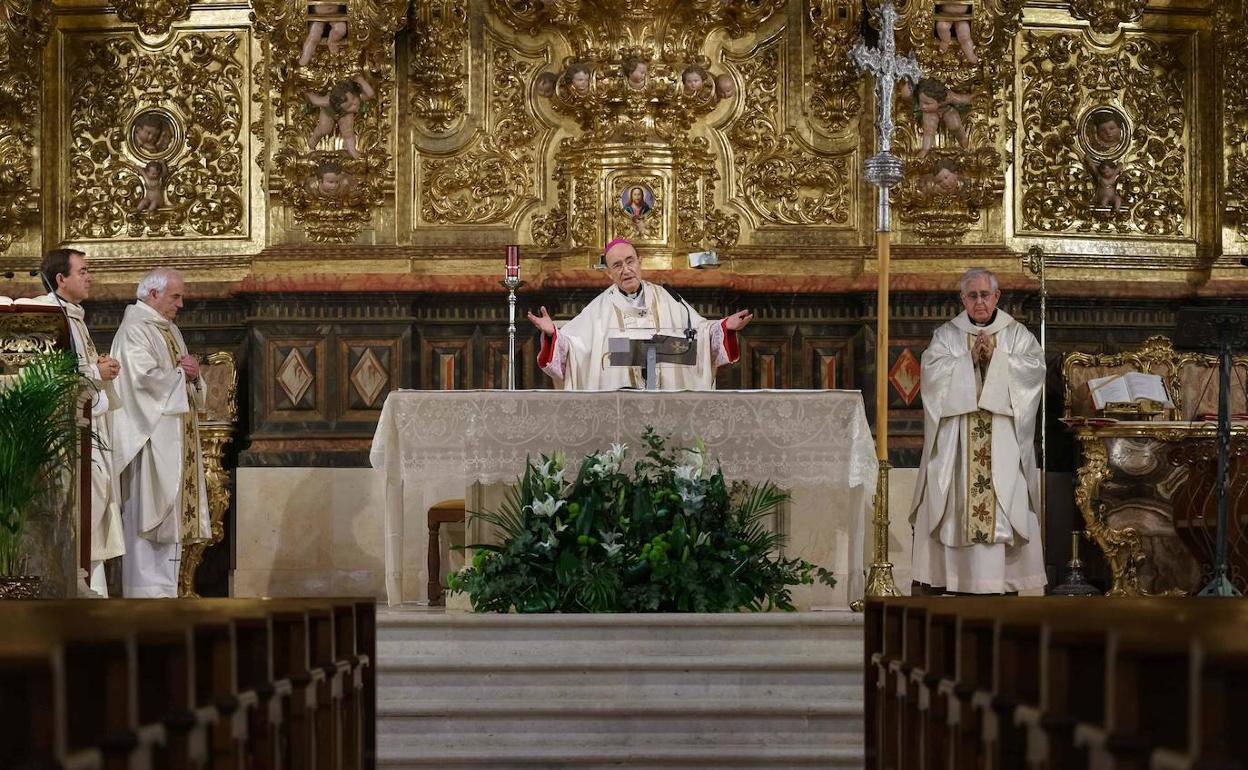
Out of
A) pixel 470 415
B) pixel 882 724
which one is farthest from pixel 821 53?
pixel 882 724

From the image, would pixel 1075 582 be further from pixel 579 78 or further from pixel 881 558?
pixel 579 78

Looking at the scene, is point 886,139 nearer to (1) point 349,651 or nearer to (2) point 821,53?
(2) point 821,53

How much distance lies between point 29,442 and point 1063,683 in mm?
6346

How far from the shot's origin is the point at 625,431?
33.8 feet

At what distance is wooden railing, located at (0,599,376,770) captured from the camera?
276 cm

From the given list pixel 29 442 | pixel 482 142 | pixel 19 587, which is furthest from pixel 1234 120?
pixel 19 587

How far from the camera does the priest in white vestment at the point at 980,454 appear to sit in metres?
11.8

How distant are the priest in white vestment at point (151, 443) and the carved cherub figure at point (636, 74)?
3.31 metres

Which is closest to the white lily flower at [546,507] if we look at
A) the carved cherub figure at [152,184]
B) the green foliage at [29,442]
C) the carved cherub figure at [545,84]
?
the green foliage at [29,442]

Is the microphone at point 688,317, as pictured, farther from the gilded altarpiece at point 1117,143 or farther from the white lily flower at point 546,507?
the gilded altarpiece at point 1117,143

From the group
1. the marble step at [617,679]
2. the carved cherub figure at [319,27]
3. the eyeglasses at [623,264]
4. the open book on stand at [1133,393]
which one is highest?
the carved cherub figure at [319,27]

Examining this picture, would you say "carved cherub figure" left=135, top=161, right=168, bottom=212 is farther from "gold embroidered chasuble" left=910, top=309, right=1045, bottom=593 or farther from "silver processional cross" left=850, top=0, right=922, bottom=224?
"gold embroidered chasuble" left=910, top=309, right=1045, bottom=593

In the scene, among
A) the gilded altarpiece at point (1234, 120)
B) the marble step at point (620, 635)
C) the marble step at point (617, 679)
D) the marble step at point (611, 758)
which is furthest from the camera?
the gilded altarpiece at point (1234, 120)

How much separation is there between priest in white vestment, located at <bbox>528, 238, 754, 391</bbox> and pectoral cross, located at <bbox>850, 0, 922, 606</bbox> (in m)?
1.07
